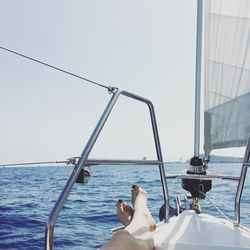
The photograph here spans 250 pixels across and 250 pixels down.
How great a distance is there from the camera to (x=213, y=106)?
207cm

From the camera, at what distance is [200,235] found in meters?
1.22

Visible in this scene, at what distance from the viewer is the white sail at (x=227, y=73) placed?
6.32 ft

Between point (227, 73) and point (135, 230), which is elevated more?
point (227, 73)

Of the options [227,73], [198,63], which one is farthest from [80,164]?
[227,73]

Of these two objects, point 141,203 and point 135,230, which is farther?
point 141,203

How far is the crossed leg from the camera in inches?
32.7

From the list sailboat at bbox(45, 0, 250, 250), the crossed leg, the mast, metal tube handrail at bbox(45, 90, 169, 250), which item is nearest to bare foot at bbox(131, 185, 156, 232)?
the crossed leg

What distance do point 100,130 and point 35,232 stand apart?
13.9 feet

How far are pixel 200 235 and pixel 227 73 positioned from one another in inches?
54.6

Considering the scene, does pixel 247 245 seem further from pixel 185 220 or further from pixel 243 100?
pixel 243 100

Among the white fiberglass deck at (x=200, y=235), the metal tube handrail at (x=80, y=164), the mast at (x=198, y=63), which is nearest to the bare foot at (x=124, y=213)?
the white fiberglass deck at (x=200, y=235)

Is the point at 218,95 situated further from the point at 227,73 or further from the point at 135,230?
the point at 135,230

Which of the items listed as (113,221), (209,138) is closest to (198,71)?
(209,138)

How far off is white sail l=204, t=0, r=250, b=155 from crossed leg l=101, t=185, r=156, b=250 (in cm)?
85
